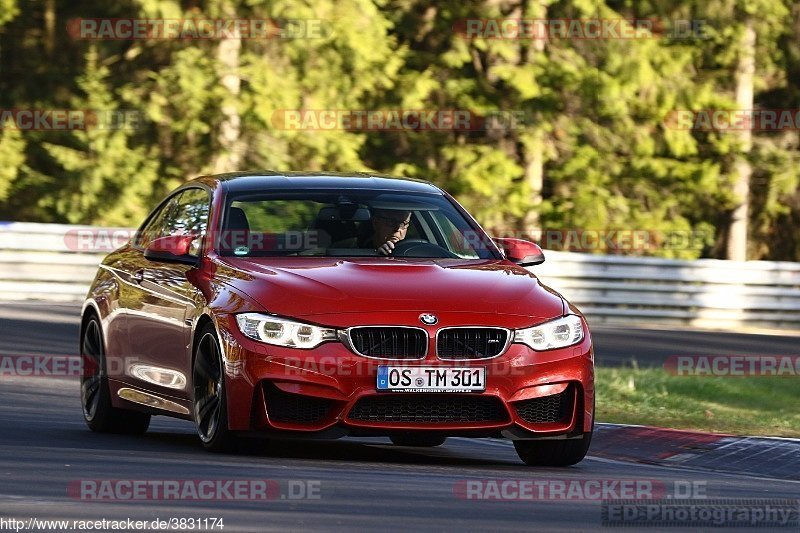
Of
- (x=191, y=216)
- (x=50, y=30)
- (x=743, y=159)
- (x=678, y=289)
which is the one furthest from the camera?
(x=743, y=159)

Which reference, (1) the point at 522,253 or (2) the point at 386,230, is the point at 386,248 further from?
(1) the point at 522,253

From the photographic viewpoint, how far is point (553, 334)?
995cm

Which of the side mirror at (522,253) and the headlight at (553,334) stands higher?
the side mirror at (522,253)

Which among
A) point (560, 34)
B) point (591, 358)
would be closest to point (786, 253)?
point (560, 34)

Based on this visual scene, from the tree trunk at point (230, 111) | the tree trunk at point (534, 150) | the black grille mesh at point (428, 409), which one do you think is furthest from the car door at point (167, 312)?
the tree trunk at point (534, 150)

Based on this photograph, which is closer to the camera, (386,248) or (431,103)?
(386,248)

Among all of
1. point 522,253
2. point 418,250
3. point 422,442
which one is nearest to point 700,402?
point 422,442

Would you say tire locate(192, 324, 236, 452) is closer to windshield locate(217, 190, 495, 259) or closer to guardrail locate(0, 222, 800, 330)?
windshield locate(217, 190, 495, 259)

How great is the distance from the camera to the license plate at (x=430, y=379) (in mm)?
9562

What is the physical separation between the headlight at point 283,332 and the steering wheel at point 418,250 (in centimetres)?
132

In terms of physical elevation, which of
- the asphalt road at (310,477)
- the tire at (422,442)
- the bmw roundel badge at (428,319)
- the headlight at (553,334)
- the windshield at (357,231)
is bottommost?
the tire at (422,442)

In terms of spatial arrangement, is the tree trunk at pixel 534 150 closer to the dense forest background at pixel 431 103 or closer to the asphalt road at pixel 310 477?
the dense forest background at pixel 431 103

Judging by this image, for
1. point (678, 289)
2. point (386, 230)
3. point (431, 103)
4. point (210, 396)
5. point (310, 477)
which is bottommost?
point (678, 289)

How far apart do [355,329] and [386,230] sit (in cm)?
144
